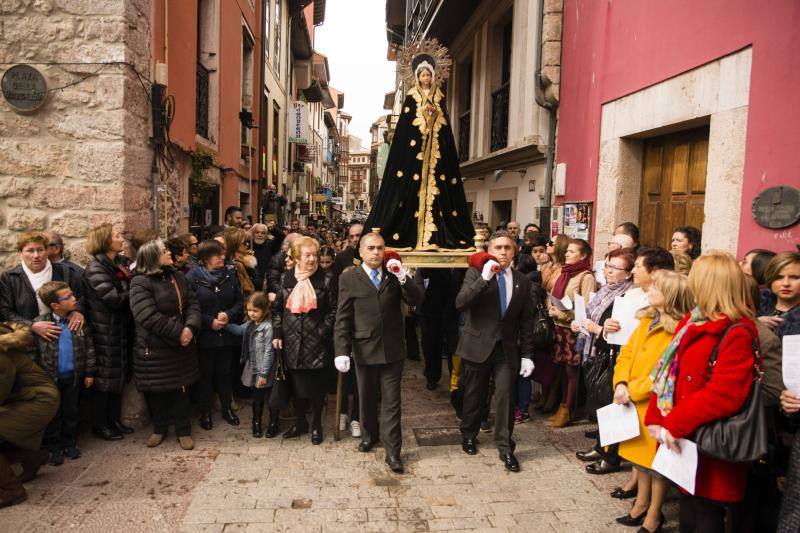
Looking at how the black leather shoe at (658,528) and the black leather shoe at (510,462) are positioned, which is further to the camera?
the black leather shoe at (510,462)

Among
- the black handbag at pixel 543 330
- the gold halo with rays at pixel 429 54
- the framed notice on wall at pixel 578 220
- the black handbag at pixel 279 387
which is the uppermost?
the gold halo with rays at pixel 429 54

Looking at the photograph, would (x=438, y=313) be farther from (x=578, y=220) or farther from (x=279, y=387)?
(x=578, y=220)

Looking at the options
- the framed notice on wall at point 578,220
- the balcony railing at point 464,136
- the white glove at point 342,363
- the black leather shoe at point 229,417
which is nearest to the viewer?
the white glove at point 342,363

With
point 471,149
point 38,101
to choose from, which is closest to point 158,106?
point 38,101

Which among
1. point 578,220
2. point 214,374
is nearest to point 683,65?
point 578,220

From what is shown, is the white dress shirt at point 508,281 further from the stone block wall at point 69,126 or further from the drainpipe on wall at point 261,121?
the drainpipe on wall at point 261,121

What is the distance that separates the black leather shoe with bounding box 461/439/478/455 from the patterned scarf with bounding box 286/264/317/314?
5.62ft

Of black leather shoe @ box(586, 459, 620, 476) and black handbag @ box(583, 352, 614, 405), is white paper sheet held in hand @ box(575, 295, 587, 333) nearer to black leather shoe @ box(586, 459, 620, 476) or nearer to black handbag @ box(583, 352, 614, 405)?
black handbag @ box(583, 352, 614, 405)

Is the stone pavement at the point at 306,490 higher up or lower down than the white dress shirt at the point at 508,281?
lower down

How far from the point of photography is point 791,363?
265cm

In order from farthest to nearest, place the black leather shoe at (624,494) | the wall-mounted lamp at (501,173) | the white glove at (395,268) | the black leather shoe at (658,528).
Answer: the wall-mounted lamp at (501,173)
the white glove at (395,268)
the black leather shoe at (624,494)
the black leather shoe at (658,528)

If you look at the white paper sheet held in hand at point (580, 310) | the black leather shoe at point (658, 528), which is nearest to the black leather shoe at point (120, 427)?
the white paper sheet held in hand at point (580, 310)

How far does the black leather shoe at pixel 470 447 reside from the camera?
177 inches

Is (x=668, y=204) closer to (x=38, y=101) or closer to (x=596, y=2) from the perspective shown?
(x=596, y=2)
